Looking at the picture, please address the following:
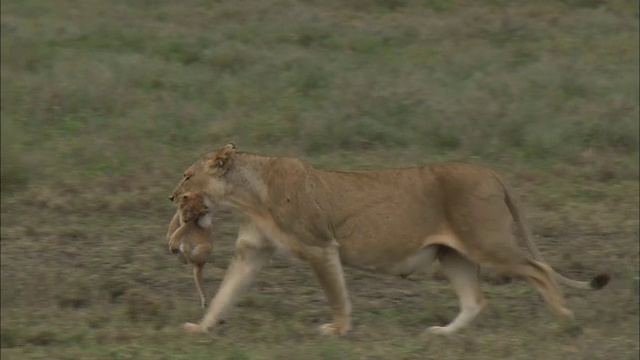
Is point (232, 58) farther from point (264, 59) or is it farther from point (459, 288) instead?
point (459, 288)

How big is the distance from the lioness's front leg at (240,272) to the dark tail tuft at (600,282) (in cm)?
175

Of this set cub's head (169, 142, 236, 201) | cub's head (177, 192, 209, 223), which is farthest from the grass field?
cub's head (169, 142, 236, 201)

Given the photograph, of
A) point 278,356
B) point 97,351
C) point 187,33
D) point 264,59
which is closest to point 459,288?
point 278,356

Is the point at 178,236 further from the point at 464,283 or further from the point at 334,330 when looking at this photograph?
the point at 464,283

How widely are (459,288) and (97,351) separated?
6.73ft

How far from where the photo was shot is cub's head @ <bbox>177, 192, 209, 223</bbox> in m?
6.74

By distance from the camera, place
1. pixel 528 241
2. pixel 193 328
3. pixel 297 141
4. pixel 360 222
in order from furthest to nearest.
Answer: pixel 297 141
pixel 528 241
pixel 360 222
pixel 193 328

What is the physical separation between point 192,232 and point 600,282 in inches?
86.4

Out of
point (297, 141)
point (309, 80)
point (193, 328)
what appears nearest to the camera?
point (193, 328)

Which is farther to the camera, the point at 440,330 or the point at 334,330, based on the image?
the point at 440,330

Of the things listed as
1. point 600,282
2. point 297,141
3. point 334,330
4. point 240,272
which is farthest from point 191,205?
point 297,141

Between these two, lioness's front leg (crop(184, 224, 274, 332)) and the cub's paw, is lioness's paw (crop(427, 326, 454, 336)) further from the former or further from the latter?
lioness's front leg (crop(184, 224, 274, 332))

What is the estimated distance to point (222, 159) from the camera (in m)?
6.76

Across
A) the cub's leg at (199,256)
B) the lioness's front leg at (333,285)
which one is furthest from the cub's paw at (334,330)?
the cub's leg at (199,256)
